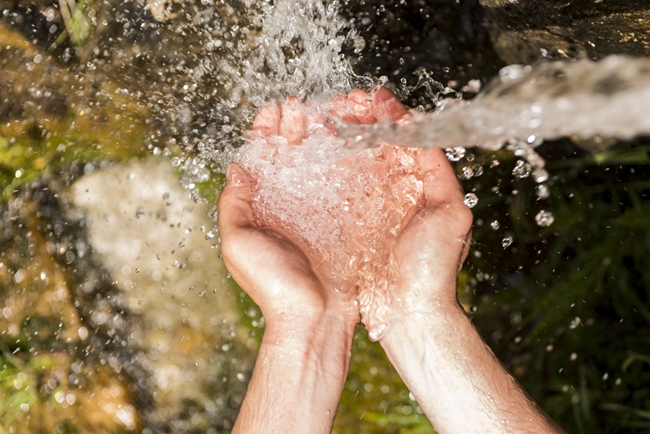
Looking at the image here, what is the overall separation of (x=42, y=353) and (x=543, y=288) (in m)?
2.69

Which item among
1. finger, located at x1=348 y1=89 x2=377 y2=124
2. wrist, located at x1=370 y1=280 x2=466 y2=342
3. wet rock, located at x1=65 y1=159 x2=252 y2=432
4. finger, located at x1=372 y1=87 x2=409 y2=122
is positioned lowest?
wet rock, located at x1=65 y1=159 x2=252 y2=432

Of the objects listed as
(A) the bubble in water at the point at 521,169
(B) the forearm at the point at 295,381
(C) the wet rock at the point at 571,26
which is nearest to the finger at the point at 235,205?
(B) the forearm at the point at 295,381

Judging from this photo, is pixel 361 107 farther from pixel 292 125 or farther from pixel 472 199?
pixel 472 199

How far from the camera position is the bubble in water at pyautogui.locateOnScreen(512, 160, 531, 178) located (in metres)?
2.56

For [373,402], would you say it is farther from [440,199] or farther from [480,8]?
[480,8]

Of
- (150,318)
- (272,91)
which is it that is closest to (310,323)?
(272,91)

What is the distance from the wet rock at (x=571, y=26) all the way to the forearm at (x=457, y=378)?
1.36 meters

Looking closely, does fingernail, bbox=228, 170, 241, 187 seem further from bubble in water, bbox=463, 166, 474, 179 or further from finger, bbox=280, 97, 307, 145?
bubble in water, bbox=463, 166, 474, 179

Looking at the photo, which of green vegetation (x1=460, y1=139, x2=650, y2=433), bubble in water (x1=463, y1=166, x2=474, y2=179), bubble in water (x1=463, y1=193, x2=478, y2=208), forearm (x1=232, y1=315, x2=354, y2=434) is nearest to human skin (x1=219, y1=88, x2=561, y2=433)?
forearm (x1=232, y1=315, x2=354, y2=434)

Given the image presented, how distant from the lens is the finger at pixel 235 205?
161 cm

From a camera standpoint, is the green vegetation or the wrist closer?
the wrist

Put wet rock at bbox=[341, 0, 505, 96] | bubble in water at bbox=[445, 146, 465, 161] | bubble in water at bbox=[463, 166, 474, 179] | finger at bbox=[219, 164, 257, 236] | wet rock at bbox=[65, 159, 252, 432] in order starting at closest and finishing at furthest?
Result: finger at bbox=[219, 164, 257, 236] → bubble in water at bbox=[445, 146, 465, 161] → wet rock at bbox=[341, 0, 505, 96] → bubble in water at bbox=[463, 166, 474, 179] → wet rock at bbox=[65, 159, 252, 432]

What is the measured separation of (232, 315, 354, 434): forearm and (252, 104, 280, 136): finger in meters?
0.71

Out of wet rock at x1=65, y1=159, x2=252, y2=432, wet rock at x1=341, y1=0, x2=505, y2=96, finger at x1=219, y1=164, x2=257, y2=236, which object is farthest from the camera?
wet rock at x1=65, y1=159, x2=252, y2=432
